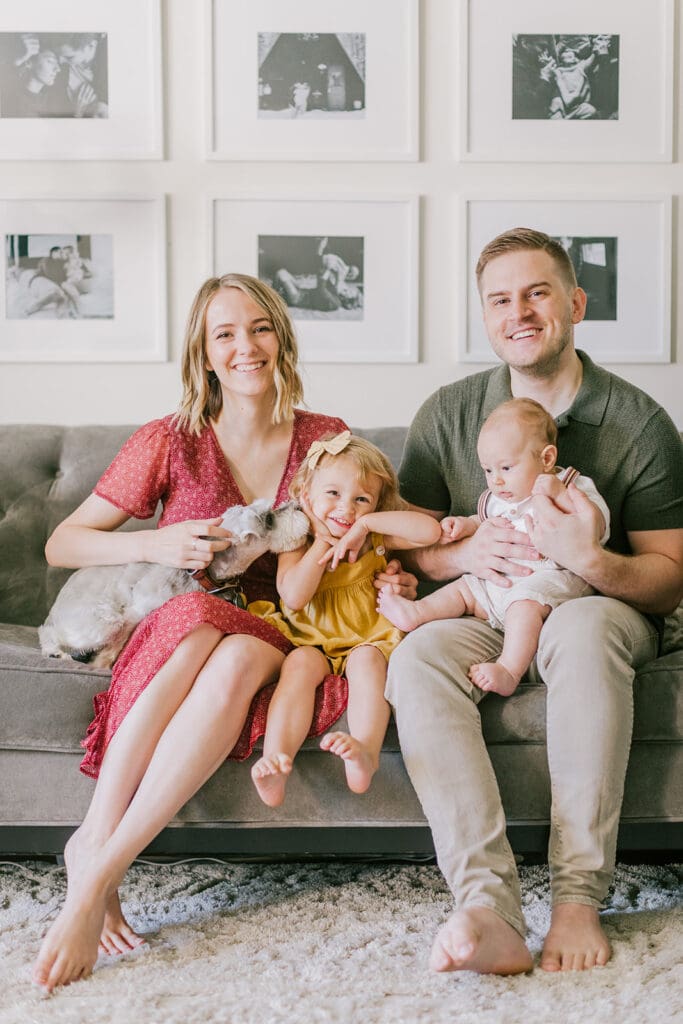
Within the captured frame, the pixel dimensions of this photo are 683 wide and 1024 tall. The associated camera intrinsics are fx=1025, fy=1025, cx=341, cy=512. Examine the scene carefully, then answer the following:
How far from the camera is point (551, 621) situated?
5.62ft

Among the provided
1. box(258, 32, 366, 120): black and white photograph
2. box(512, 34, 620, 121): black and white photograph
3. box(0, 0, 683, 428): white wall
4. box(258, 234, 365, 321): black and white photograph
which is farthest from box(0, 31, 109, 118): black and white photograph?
box(512, 34, 620, 121): black and white photograph

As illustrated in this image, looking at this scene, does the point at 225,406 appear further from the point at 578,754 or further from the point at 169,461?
the point at 578,754

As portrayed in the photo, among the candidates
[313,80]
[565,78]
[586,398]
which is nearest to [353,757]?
[586,398]

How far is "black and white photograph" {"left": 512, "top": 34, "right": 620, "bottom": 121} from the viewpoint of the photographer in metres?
2.83

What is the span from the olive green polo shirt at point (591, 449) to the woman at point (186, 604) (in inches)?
8.7

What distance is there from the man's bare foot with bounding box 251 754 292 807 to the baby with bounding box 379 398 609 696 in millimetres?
405

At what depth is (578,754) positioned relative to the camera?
158 centimetres

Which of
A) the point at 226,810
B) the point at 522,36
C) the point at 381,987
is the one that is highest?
the point at 522,36

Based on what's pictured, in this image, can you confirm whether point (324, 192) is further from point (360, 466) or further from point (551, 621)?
point (551, 621)

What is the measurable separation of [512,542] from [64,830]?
0.93m

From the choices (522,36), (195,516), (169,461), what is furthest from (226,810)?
(522,36)

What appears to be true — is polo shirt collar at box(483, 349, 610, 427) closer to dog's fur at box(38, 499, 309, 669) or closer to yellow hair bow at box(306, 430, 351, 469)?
yellow hair bow at box(306, 430, 351, 469)

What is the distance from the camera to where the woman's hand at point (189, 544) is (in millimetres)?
1843

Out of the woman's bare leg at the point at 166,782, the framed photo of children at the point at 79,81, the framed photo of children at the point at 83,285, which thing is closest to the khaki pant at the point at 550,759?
the woman's bare leg at the point at 166,782
